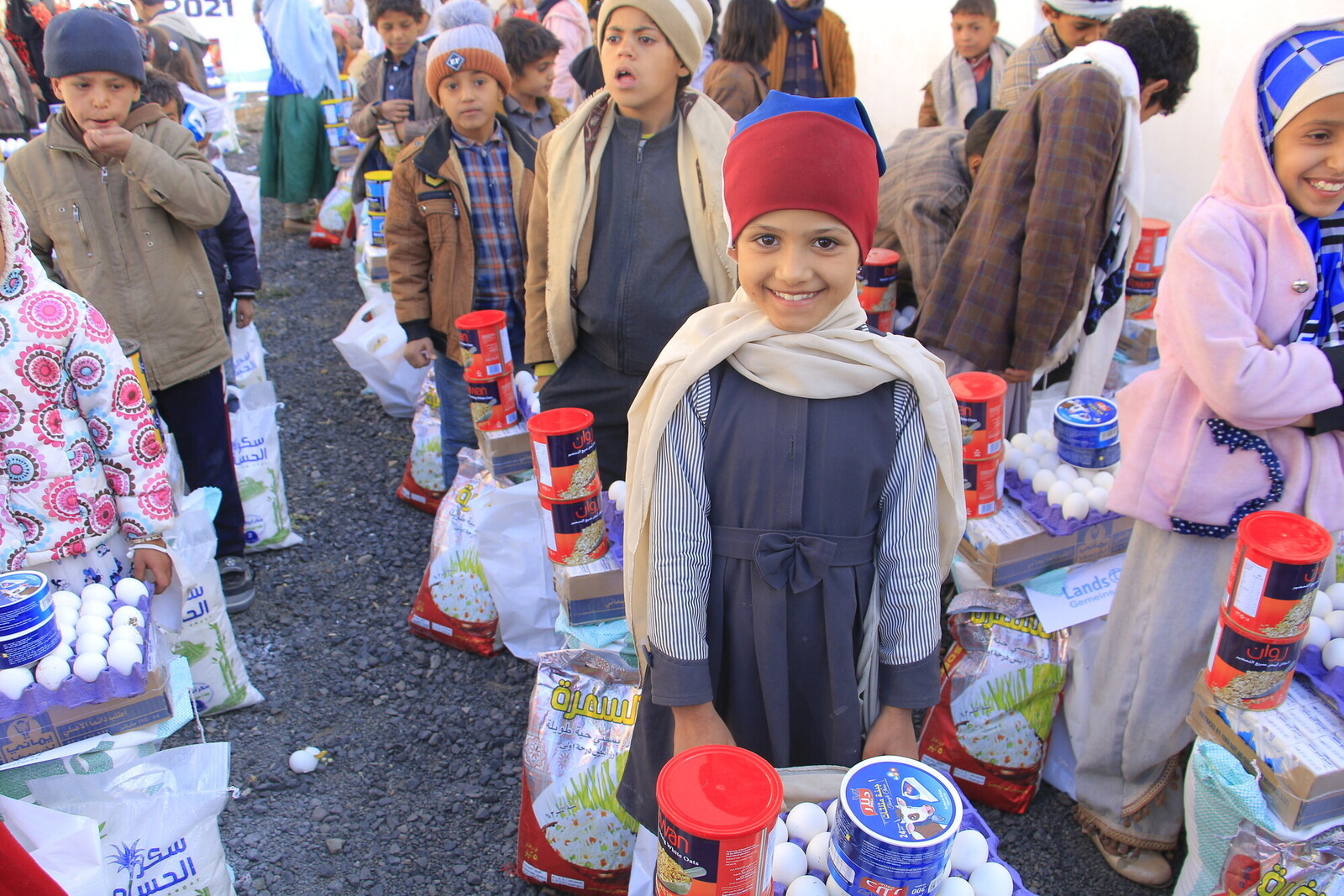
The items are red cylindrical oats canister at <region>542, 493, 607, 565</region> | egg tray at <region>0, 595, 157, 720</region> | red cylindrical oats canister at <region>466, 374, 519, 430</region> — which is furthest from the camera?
red cylindrical oats canister at <region>466, 374, 519, 430</region>

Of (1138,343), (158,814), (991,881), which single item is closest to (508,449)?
(158,814)

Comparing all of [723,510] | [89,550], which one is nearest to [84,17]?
[89,550]

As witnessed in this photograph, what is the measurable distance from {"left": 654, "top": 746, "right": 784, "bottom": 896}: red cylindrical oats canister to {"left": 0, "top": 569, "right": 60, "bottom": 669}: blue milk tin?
4.77ft

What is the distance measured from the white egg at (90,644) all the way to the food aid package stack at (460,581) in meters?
1.39

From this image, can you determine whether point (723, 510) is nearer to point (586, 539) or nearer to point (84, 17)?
point (586, 539)

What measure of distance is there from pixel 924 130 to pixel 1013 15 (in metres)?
3.01

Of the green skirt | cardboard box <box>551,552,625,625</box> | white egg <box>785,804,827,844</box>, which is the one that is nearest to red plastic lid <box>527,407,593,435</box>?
cardboard box <box>551,552,625,625</box>

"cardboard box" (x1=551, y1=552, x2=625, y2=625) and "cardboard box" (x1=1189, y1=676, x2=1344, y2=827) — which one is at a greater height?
"cardboard box" (x1=1189, y1=676, x2=1344, y2=827)

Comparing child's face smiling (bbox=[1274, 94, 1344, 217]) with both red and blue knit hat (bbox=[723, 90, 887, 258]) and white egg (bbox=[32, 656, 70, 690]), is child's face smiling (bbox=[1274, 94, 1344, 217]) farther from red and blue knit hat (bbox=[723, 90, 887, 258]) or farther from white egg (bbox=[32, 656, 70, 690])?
white egg (bbox=[32, 656, 70, 690])

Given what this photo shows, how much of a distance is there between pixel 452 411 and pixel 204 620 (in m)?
1.34

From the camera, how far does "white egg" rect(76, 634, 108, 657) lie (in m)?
1.95

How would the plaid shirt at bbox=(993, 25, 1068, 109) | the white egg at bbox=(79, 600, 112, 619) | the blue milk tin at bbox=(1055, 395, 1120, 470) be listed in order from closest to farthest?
the white egg at bbox=(79, 600, 112, 619) → the blue milk tin at bbox=(1055, 395, 1120, 470) → the plaid shirt at bbox=(993, 25, 1068, 109)

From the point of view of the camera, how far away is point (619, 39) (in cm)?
265

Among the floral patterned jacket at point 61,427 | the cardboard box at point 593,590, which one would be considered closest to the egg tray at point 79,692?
the floral patterned jacket at point 61,427
